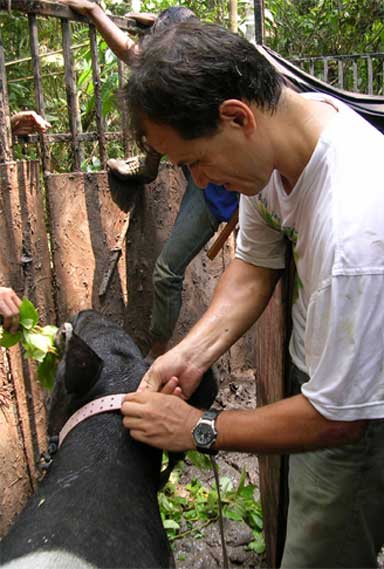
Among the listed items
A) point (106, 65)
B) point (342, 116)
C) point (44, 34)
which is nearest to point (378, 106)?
point (342, 116)

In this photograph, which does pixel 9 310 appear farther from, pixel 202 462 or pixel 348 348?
pixel 202 462

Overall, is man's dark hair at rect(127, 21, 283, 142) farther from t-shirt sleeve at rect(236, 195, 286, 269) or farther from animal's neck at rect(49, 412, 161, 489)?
animal's neck at rect(49, 412, 161, 489)

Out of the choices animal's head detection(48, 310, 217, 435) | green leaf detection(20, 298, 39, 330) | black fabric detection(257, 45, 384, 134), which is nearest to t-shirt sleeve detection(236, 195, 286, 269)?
animal's head detection(48, 310, 217, 435)

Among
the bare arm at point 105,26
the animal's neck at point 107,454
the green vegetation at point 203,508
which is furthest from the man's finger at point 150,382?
the bare arm at point 105,26

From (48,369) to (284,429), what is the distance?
0.96 metres

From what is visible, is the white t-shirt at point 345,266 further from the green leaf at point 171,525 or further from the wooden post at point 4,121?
the green leaf at point 171,525

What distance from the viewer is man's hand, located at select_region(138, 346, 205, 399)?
1685 millimetres

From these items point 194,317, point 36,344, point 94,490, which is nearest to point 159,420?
point 94,490

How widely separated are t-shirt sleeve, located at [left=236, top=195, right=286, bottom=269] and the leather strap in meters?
0.66

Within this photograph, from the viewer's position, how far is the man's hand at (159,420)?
1515 mm

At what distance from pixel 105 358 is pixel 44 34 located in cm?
482

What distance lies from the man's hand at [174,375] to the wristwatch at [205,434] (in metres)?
0.17

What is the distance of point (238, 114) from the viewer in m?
1.39

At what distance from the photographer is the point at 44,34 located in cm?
575
